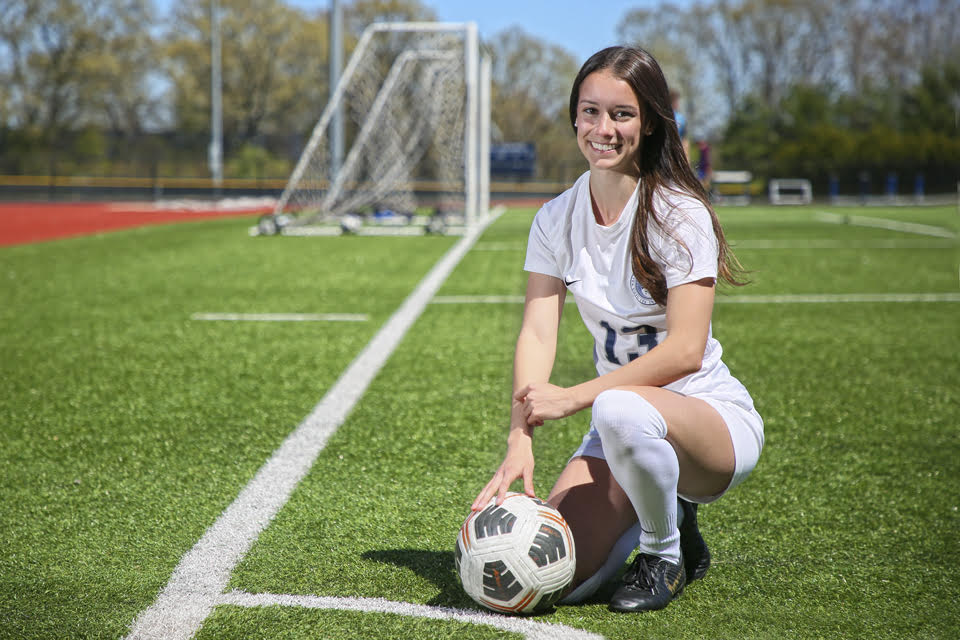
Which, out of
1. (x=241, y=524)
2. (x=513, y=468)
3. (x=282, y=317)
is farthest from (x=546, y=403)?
(x=282, y=317)

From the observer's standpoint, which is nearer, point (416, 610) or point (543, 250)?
point (416, 610)

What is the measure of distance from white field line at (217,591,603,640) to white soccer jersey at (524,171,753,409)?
705mm

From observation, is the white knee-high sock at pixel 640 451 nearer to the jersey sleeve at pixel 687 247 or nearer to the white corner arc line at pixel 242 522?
the jersey sleeve at pixel 687 247

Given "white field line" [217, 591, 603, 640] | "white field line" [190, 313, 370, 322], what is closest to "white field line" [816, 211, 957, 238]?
"white field line" [190, 313, 370, 322]

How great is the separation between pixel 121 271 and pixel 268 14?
49.1 meters

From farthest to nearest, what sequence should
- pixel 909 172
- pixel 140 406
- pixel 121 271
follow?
pixel 909 172, pixel 121 271, pixel 140 406

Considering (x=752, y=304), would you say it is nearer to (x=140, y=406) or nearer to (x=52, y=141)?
(x=140, y=406)

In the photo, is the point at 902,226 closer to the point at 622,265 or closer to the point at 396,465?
the point at 396,465

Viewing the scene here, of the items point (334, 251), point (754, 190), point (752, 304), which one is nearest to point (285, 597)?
point (752, 304)

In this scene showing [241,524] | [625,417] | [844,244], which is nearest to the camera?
[625,417]

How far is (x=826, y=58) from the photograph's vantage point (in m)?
55.2

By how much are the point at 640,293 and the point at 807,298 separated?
6.67 metres

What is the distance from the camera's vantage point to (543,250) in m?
2.59

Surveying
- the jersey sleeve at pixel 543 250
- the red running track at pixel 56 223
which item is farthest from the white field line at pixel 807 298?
the red running track at pixel 56 223
